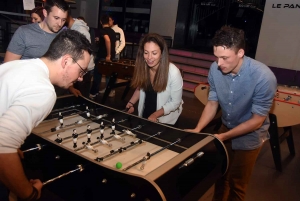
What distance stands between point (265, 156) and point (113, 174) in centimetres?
285

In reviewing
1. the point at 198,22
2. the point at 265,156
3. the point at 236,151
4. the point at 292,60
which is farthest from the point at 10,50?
the point at 198,22

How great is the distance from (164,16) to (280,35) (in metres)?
A: 3.31

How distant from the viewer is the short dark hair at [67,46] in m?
1.19

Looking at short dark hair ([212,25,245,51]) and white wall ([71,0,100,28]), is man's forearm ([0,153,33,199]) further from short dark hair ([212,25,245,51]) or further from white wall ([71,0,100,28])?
white wall ([71,0,100,28])

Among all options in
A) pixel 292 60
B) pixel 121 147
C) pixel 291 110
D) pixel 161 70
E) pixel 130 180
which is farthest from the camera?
pixel 292 60

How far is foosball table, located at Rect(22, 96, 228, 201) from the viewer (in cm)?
117

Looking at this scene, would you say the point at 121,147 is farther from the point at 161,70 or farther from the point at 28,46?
the point at 28,46

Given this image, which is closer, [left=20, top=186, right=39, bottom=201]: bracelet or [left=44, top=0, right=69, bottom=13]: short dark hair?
[left=20, top=186, right=39, bottom=201]: bracelet

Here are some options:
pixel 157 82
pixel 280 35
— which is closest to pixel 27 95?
pixel 157 82

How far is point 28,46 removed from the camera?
2.23m

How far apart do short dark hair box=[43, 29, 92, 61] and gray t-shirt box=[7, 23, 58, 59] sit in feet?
3.75

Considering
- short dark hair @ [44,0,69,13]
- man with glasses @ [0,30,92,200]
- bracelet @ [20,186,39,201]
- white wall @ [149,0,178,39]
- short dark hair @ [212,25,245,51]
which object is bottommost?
bracelet @ [20,186,39,201]

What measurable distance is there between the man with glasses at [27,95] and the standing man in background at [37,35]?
1114 millimetres

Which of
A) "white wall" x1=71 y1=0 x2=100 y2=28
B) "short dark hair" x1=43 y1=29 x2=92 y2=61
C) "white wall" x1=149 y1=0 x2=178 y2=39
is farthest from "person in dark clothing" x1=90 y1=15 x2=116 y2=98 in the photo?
"white wall" x1=71 y1=0 x2=100 y2=28
